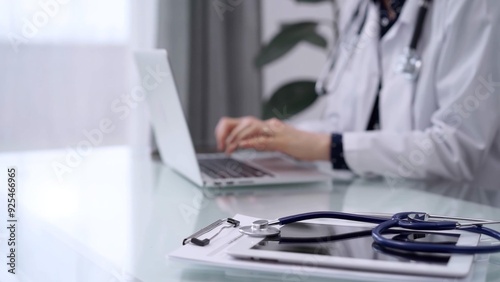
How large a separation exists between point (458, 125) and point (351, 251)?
27.5 inches

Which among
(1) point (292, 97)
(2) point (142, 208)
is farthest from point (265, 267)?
(1) point (292, 97)

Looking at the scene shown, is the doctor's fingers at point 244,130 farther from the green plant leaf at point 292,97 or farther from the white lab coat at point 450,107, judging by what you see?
the green plant leaf at point 292,97

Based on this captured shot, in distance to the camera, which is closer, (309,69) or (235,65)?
(235,65)

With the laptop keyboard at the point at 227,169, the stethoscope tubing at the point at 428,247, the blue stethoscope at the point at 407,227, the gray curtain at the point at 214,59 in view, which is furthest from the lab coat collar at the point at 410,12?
the gray curtain at the point at 214,59

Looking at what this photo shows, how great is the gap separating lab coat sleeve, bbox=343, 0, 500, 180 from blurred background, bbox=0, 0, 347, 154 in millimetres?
978

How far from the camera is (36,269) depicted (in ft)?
2.41

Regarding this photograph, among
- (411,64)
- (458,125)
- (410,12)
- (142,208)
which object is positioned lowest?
(142,208)

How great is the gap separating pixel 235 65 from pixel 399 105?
1.34m

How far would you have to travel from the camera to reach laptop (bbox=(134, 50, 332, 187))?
1107mm

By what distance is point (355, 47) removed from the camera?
1.66m

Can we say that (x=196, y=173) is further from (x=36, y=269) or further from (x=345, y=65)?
(x=345, y=65)

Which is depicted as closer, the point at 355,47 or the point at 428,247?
the point at 428,247

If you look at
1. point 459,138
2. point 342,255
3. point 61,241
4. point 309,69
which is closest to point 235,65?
point 309,69

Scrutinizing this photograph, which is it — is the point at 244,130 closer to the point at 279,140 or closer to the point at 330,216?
the point at 279,140
